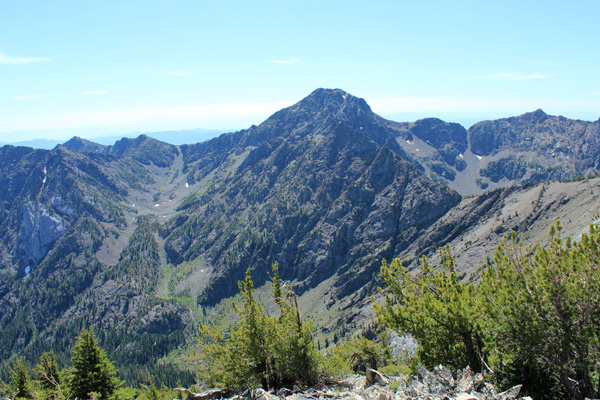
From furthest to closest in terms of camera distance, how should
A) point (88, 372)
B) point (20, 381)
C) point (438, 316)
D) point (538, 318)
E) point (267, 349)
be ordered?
point (20, 381)
point (88, 372)
point (267, 349)
point (438, 316)
point (538, 318)

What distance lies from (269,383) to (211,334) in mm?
7184

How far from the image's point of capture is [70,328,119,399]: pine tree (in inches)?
1690

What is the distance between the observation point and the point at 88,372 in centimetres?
4319

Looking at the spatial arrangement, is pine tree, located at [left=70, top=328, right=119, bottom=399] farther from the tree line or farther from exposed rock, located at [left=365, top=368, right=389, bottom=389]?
exposed rock, located at [left=365, top=368, right=389, bottom=389]

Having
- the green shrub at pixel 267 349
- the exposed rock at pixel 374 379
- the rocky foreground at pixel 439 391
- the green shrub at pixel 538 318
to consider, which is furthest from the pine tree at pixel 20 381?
the green shrub at pixel 538 318

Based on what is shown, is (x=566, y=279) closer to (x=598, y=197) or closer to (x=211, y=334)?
(x=211, y=334)

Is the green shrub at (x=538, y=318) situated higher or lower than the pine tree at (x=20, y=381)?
higher

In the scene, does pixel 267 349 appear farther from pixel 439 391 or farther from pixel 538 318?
pixel 538 318

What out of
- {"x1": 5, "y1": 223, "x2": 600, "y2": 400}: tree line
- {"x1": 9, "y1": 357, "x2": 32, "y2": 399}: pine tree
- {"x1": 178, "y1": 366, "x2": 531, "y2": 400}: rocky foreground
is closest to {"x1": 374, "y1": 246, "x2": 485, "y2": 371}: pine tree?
{"x1": 5, "y1": 223, "x2": 600, "y2": 400}: tree line

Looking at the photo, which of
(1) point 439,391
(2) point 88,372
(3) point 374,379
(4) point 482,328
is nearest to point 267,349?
(3) point 374,379

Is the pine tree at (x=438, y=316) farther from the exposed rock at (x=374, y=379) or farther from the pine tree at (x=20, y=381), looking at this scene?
the pine tree at (x=20, y=381)

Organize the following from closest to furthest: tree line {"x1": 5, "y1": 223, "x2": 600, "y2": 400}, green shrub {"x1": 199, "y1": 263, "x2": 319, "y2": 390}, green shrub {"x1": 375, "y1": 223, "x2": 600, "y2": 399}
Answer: green shrub {"x1": 375, "y1": 223, "x2": 600, "y2": 399}
tree line {"x1": 5, "y1": 223, "x2": 600, "y2": 400}
green shrub {"x1": 199, "y1": 263, "x2": 319, "y2": 390}

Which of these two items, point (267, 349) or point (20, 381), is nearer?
point (267, 349)

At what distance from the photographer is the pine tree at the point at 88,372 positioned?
42.9 m
